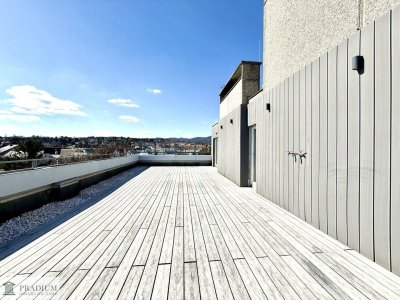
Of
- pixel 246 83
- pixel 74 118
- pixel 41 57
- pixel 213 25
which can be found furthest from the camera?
pixel 74 118

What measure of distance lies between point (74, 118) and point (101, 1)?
29.3m

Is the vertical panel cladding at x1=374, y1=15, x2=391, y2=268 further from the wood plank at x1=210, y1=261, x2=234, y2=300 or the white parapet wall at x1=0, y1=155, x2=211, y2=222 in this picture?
Result: the white parapet wall at x1=0, y1=155, x2=211, y2=222

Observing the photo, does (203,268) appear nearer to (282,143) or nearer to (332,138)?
(332,138)

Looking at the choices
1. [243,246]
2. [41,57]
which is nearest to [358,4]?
[243,246]

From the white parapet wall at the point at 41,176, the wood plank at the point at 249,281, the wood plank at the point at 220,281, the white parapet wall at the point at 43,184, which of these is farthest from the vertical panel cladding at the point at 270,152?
the white parapet wall at the point at 41,176

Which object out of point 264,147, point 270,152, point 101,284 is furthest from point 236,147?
point 101,284

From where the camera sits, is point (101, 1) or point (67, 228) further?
point (101, 1)

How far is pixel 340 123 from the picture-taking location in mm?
2678

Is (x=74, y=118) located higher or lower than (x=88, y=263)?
higher

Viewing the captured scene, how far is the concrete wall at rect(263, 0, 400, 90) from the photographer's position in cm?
261

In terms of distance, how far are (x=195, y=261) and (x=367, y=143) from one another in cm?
231

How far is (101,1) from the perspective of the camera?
6586 millimetres

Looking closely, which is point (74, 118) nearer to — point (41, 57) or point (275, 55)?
point (41, 57)

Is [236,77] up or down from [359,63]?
up
